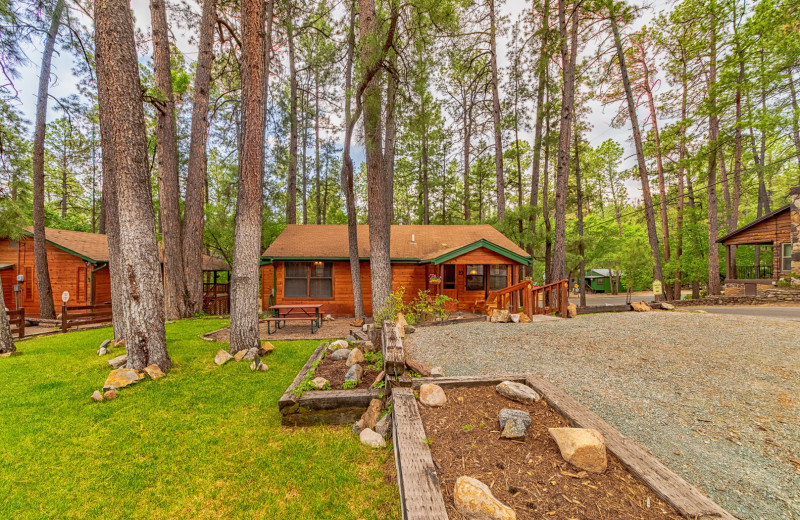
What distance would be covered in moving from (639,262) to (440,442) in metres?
22.1

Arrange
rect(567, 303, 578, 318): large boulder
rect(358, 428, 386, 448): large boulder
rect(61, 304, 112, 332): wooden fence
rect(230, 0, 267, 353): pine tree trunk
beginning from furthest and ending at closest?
rect(61, 304, 112, 332): wooden fence
rect(567, 303, 578, 318): large boulder
rect(230, 0, 267, 353): pine tree trunk
rect(358, 428, 386, 448): large boulder

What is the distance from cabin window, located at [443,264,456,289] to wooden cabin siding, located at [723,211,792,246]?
13928 millimetres

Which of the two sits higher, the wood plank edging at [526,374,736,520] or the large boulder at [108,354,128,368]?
the wood plank edging at [526,374,736,520]

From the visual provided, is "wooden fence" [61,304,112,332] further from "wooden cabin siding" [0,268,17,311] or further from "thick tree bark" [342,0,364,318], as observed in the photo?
"thick tree bark" [342,0,364,318]

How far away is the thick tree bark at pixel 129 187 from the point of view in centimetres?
443

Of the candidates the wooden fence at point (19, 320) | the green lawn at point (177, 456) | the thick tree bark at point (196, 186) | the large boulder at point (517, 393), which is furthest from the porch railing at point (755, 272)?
the wooden fence at point (19, 320)

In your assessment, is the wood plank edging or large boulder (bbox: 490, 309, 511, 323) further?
large boulder (bbox: 490, 309, 511, 323)

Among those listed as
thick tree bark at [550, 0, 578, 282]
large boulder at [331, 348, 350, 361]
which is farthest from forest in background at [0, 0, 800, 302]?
large boulder at [331, 348, 350, 361]

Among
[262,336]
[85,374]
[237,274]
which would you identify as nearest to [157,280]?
[237,274]

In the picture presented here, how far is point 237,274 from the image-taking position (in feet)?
17.5

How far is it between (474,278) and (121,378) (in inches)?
413

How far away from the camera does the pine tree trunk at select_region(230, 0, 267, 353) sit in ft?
17.4

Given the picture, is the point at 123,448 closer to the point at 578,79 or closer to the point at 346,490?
the point at 346,490

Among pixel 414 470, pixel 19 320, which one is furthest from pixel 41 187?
pixel 414 470
